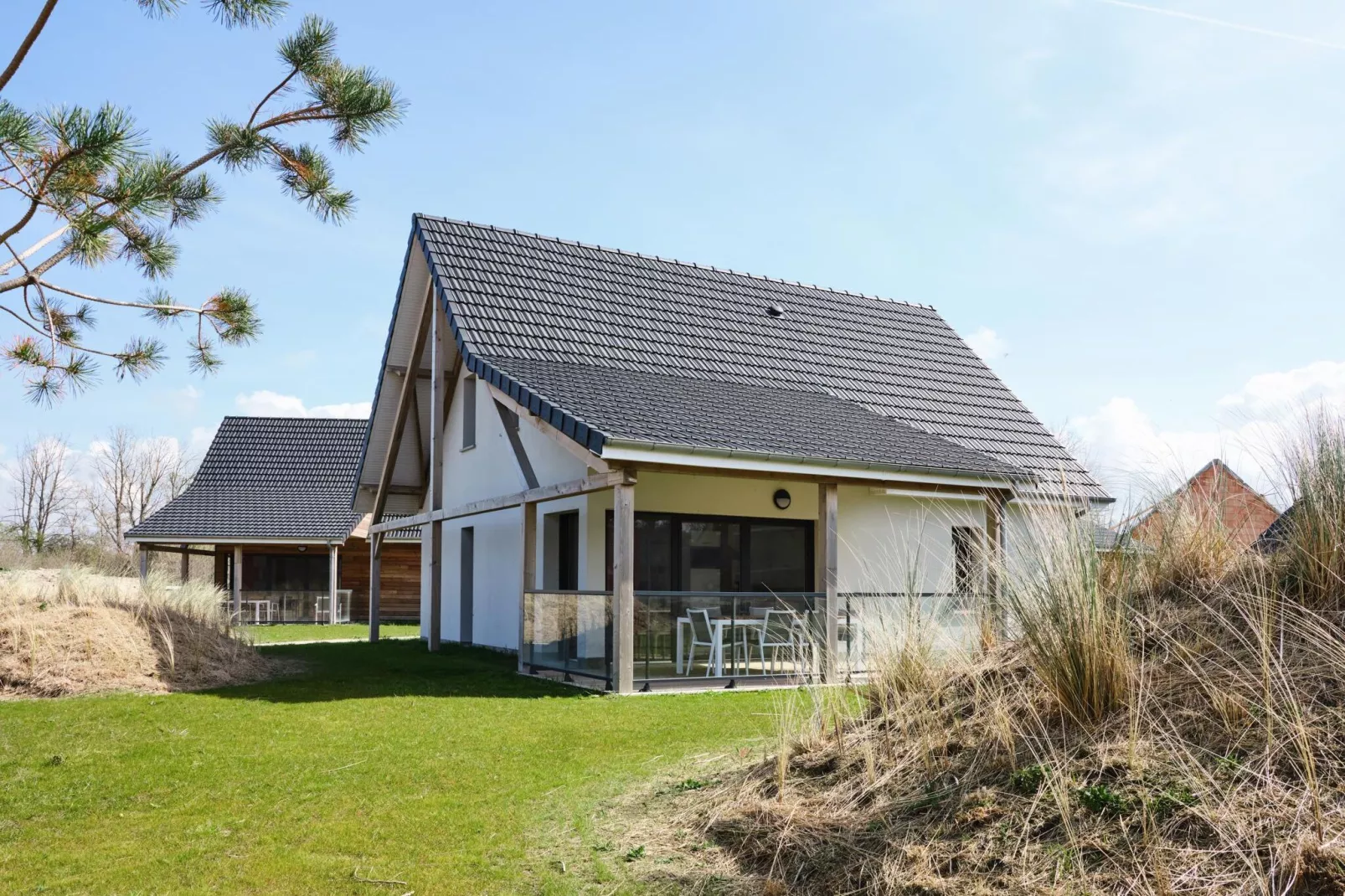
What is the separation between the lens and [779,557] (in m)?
14.9

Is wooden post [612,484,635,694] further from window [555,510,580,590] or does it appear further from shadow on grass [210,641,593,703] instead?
window [555,510,580,590]

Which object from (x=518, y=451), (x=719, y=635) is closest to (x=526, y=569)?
(x=518, y=451)

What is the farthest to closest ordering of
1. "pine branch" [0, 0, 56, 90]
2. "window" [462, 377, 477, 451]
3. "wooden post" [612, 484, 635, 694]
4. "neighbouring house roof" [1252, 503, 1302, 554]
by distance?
"window" [462, 377, 477, 451] → "wooden post" [612, 484, 635, 694] → "pine branch" [0, 0, 56, 90] → "neighbouring house roof" [1252, 503, 1302, 554]

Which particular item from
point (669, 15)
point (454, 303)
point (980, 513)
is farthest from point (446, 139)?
point (980, 513)

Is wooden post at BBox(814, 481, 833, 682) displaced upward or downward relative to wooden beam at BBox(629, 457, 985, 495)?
downward

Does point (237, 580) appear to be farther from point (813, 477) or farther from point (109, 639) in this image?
point (813, 477)

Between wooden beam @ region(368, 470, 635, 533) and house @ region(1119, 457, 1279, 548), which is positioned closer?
house @ region(1119, 457, 1279, 548)

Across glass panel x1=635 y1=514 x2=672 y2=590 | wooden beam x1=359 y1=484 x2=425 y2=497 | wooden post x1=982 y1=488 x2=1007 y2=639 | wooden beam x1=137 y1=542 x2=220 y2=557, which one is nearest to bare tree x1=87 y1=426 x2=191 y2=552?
wooden beam x1=137 y1=542 x2=220 y2=557

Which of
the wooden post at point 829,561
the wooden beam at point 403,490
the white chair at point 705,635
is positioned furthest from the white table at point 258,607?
the wooden post at point 829,561

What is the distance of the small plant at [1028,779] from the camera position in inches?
161

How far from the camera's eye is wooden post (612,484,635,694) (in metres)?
10.6

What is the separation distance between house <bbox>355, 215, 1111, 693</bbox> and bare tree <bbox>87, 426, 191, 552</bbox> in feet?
131

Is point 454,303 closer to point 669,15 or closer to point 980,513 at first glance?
point 669,15

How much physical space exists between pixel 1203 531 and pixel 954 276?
23.6 feet
